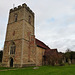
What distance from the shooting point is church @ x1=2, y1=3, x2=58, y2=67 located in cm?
2197

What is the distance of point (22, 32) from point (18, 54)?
631 cm

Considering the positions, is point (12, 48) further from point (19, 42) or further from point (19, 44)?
point (19, 42)

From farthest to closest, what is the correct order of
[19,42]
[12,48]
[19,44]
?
1. [12,48]
2. [19,42]
3. [19,44]

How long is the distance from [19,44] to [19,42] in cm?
59

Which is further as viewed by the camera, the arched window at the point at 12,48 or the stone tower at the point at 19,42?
the arched window at the point at 12,48

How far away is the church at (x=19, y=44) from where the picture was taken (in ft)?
72.1

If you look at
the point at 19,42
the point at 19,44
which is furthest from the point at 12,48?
the point at 19,42

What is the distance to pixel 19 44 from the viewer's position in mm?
22578

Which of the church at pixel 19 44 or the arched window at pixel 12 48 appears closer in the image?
the church at pixel 19 44

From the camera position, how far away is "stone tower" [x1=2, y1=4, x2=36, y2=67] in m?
21.9

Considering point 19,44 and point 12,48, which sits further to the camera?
point 12,48

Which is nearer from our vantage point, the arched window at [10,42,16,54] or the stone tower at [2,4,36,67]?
the stone tower at [2,4,36,67]

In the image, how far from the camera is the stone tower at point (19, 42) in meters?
21.9

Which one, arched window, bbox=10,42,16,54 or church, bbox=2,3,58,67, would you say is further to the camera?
arched window, bbox=10,42,16,54
